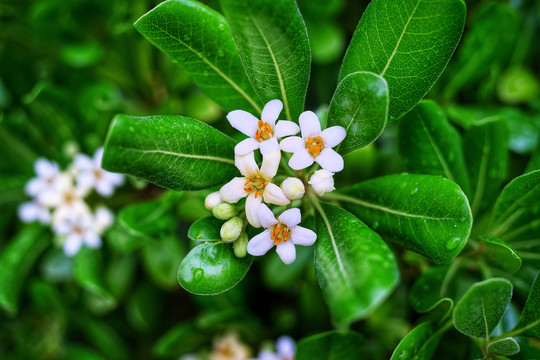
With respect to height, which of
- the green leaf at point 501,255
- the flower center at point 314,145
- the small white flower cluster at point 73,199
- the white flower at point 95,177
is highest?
the flower center at point 314,145

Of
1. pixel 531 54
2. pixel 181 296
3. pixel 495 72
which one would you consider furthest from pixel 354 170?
pixel 181 296

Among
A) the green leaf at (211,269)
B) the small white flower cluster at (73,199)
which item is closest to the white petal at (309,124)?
the green leaf at (211,269)

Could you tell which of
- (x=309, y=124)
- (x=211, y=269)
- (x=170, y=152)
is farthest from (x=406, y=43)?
(x=211, y=269)

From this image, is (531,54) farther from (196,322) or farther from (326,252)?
(196,322)

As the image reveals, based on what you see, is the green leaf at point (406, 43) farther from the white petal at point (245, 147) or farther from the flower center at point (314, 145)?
the white petal at point (245, 147)

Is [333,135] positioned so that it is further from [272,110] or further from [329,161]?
[272,110]
